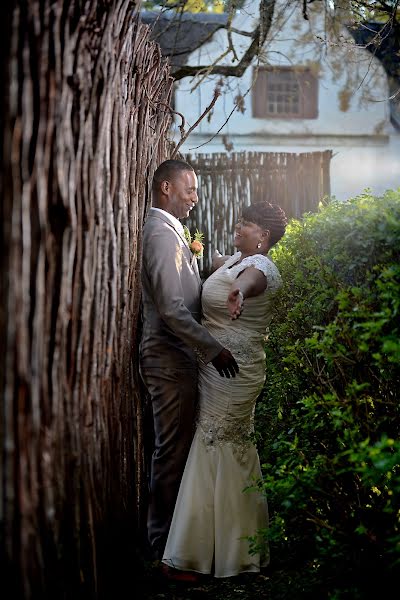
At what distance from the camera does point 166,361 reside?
5125 millimetres

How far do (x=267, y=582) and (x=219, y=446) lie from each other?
0.81m

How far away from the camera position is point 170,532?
5031mm

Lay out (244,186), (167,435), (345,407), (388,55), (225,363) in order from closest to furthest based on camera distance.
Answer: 1. (345,407)
2. (225,363)
3. (167,435)
4. (244,186)
5. (388,55)

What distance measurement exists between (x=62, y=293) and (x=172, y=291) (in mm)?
1950

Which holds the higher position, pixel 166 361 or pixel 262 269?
pixel 262 269

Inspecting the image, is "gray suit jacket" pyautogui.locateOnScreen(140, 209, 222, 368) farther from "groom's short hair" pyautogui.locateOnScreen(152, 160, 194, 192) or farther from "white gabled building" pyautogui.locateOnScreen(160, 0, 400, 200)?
"white gabled building" pyautogui.locateOnScreen(160, 0, 400, 200)

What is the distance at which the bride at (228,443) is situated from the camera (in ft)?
16.3

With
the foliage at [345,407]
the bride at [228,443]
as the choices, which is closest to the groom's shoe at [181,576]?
the bride at [228,443]

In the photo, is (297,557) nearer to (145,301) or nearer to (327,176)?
(145,301)

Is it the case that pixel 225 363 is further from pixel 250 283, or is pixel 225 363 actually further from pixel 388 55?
pixel 388 55

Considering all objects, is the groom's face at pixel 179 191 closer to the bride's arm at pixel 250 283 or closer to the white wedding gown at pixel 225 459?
the white wedding gown at pixel 225 459

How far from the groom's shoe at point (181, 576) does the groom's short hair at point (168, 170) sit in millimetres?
2334

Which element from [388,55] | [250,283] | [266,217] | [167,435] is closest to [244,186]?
[388,55]

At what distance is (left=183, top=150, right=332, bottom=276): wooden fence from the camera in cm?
1120
